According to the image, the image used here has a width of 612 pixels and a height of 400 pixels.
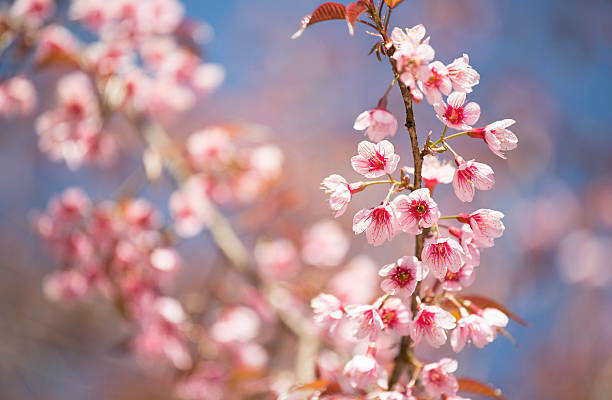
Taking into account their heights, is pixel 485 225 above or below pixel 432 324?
above

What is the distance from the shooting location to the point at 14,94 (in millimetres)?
1474

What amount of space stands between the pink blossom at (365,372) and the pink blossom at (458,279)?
150 millimetres

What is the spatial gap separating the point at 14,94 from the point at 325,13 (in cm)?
122

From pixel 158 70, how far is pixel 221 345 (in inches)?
37.3

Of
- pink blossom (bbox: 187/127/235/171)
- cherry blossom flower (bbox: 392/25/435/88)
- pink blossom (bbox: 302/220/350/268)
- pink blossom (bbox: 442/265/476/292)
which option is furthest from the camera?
pink blossom (bbox: 302/220/350/268)

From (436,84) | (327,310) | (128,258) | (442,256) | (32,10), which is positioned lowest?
(128,258)

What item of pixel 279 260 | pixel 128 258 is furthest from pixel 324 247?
pixel 128 258

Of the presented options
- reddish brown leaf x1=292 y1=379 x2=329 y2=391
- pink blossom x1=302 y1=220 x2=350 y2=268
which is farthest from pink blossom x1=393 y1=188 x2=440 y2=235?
pink blossom x1=302 y1=220 x2=350 y2=268

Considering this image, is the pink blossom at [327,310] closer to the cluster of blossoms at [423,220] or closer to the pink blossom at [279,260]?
the cluster of blossoms at [423,220]

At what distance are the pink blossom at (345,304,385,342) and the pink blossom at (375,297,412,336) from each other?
0.05ft

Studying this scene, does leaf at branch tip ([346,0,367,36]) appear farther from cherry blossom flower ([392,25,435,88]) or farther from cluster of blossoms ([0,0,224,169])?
cluster of blossoms ([0,0,224,169])

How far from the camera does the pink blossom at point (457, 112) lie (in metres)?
0.63

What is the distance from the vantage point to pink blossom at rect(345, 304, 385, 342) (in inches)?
26.0

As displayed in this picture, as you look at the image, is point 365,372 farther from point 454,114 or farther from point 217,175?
point 217,175
